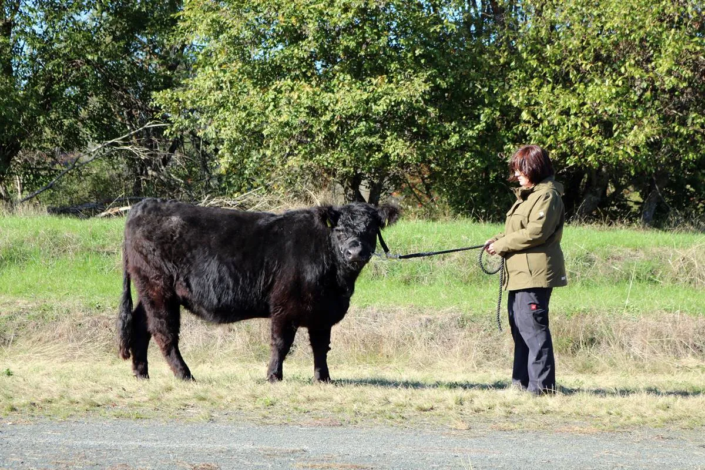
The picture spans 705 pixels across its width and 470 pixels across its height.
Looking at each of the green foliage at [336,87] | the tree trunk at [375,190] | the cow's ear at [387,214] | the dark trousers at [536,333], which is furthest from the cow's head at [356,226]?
the tree trunk at [375,190]

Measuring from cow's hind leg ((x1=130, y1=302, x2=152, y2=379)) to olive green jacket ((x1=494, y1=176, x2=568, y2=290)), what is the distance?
3.80m

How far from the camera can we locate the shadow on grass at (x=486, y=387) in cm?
815

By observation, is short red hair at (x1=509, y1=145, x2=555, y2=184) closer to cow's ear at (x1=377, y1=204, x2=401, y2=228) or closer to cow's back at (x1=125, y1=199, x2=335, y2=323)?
cow's ear at (x1=377, y1=204, x2=401, y2=228)

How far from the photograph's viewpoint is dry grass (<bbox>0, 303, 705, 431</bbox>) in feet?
22.1

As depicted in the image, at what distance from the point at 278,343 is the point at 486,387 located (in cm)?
221

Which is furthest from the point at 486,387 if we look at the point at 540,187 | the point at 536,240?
the point at 540,187

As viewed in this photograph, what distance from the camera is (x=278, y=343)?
8164mm

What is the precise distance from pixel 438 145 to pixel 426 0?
12.5 feet

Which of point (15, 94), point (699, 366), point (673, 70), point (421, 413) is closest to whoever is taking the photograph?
point (421, 413)

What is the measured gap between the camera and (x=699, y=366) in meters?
10.8

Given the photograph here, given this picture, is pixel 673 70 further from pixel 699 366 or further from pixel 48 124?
pixel 48 124

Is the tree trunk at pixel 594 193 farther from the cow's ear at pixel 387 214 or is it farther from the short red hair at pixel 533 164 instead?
the short red hair at pixel 533 164

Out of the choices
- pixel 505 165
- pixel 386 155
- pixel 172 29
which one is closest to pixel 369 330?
pixel 386 155

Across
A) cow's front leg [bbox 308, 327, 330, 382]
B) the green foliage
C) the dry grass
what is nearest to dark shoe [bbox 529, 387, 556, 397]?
the dry grass
